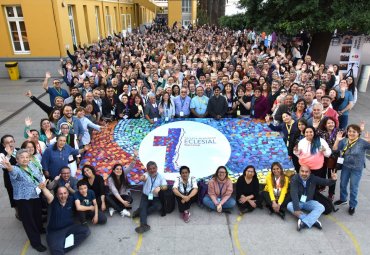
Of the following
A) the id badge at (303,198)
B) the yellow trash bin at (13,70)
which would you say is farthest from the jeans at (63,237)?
the yellow trash bin at (13,70)

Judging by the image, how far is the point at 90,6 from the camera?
1850cm

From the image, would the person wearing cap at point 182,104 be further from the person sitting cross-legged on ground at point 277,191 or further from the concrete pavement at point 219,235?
the person sitting cross-legged on ground at point 277,191

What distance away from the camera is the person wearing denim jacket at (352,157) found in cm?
482

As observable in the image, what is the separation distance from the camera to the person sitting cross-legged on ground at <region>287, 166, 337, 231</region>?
4746mm

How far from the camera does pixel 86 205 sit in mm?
4773

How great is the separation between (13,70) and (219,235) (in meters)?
13.6

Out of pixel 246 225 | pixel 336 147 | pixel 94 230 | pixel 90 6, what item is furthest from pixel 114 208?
pixel 90 6

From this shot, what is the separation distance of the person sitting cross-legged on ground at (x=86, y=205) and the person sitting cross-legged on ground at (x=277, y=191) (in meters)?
2.77

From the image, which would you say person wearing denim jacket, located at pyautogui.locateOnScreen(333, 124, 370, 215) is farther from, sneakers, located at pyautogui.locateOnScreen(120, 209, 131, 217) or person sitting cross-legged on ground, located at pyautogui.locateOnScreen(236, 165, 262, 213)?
sneakers, located at pyautogui.locateOnScreen(120, 209, 131, 217)

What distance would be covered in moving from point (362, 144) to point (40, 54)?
1409 centimetres

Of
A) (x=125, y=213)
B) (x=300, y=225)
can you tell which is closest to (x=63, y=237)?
(x=125, y=213)

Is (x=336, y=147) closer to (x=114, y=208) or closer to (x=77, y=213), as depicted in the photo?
(x=114, y=208)

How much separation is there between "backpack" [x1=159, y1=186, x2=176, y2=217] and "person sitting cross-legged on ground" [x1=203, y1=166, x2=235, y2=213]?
0.62m

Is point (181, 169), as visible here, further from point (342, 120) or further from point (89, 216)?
point (342, 120)
